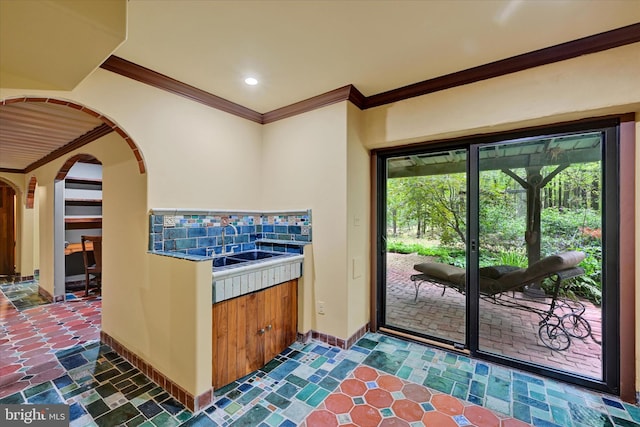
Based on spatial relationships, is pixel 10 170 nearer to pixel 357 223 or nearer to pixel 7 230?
pixel 7 230

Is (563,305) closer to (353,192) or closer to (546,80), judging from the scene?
(546,80)

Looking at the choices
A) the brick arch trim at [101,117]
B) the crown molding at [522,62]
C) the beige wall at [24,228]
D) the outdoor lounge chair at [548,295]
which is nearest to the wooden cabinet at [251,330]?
the brick arch trim at [101,117]

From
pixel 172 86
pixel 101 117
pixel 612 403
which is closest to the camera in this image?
pixel 612 403

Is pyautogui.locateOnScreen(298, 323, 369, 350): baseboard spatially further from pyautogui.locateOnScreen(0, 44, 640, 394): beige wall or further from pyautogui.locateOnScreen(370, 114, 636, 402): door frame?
pyautogui.locateOnScreen(370, 114, 636, 402): door frame

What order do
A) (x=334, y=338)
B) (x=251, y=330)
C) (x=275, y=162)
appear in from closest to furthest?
(x=251, y=330), (x=334, y=338), (x=275, y=162)

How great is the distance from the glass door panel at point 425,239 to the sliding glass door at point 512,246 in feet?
0.03

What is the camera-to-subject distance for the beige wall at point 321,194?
263cm

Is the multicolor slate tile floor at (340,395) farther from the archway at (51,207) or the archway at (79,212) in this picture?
the archway at (79,212)

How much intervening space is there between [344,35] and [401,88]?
96cm

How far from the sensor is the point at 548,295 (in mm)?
2279

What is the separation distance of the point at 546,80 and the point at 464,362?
7.72ft

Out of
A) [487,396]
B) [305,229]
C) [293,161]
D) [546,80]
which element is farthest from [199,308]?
[546,80]
